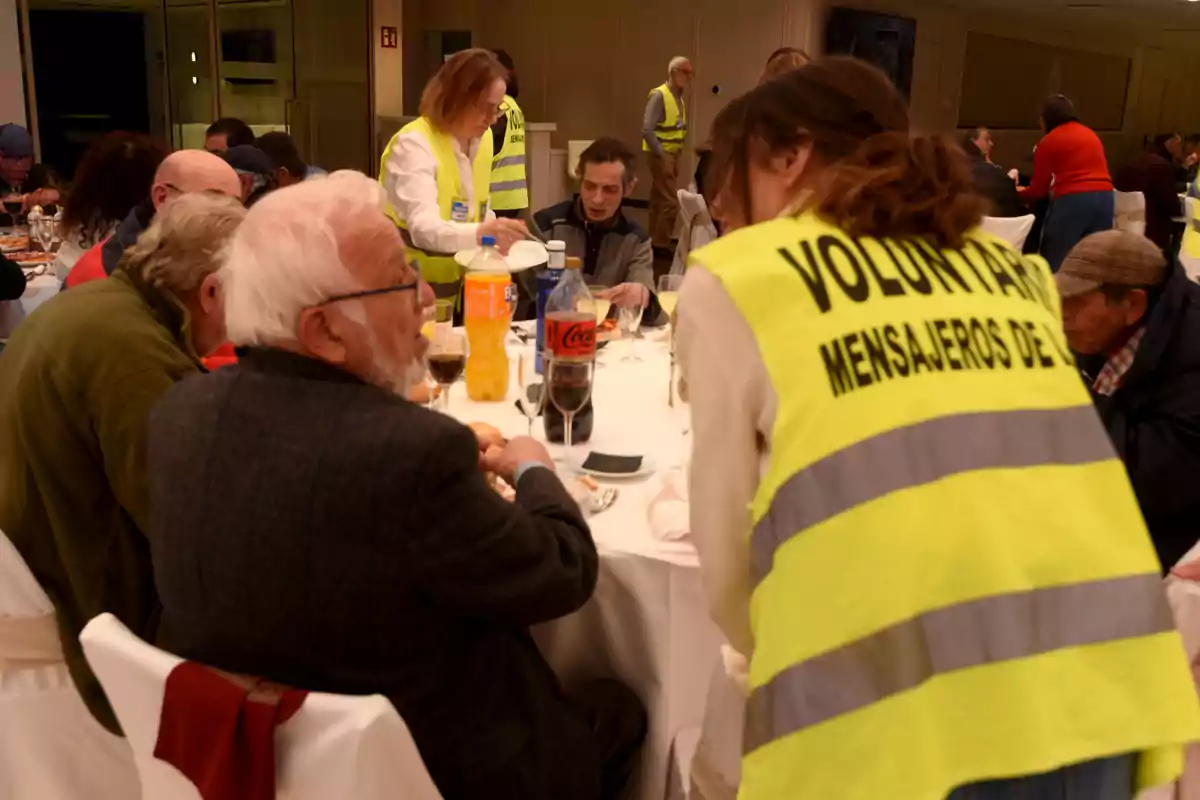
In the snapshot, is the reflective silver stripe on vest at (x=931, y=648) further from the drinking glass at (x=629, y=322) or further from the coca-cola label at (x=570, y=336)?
the drinking glass at (x=629, y=322)

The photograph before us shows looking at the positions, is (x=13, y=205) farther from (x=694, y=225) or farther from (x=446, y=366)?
(x=446, y=366)

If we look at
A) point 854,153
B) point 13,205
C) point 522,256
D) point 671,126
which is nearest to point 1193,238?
point 522,256

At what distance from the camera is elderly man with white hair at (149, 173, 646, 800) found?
1.25 metres

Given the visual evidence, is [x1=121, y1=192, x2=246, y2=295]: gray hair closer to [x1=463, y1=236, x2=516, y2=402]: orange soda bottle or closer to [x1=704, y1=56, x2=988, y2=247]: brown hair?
[x1=463, y1=236, x2=516, y2=402]: orange soda bottle

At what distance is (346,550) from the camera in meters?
1.25

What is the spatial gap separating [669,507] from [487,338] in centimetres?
85

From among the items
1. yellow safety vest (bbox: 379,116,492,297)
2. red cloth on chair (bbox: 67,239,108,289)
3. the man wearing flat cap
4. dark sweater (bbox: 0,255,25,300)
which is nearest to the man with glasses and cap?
dark sweater (bbox: 0,255,25,300)

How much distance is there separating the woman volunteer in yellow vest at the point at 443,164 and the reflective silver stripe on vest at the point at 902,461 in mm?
2688

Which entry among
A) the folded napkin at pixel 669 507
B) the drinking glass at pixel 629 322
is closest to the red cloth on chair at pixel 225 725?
the folded napkin at pixel 669 507

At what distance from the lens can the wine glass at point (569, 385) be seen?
2.01 metres

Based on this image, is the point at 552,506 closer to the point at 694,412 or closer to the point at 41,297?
the point at 694,412

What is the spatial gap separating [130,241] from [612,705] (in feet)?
5.64

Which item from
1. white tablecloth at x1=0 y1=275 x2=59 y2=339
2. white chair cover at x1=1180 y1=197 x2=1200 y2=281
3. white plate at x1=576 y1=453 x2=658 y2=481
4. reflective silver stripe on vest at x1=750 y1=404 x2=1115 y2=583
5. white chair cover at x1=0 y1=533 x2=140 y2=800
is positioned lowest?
white chair cover at x1=0 y1=533 x2=140 y2=800

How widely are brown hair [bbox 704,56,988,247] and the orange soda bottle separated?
3.54 feet
